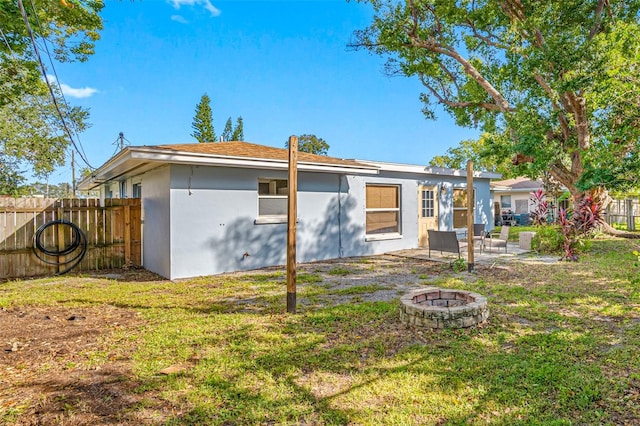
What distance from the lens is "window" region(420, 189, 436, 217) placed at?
12.3 metres

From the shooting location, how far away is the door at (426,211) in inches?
479

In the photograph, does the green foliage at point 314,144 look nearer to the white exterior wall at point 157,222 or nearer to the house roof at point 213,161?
the house roof at point 213,161

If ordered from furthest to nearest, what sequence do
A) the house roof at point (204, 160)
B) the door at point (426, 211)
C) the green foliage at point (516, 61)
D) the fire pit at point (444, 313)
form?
the door at point (426, 211) < the green foliage at point (516, 61) < the house roof at point (204, 160) < the fire pit at point (444, 313)

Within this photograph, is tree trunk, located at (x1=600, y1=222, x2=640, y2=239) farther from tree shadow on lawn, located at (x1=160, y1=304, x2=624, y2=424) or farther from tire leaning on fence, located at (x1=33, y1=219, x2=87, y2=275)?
tire leaning on fence, located at (x1=33, y1=219, x2=87, y2=275)

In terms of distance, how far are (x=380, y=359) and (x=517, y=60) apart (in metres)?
13.8

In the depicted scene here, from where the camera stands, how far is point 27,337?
13.3 feet

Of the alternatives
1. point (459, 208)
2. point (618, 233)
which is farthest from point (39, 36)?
point (618, 233)

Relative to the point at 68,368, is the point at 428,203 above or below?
above

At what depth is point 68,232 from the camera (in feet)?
27.8

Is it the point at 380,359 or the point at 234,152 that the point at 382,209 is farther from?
the point at 380,359

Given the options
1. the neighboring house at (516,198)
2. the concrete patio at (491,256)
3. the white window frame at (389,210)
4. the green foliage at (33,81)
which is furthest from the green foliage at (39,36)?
the neighboring house at (516,198)

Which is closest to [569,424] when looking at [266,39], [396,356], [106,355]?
[396,356]

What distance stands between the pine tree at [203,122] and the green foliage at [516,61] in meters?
16.6

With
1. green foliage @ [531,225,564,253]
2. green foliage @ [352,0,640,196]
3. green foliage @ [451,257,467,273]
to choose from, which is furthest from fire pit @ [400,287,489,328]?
green foliage @ [531,225,564,253]
